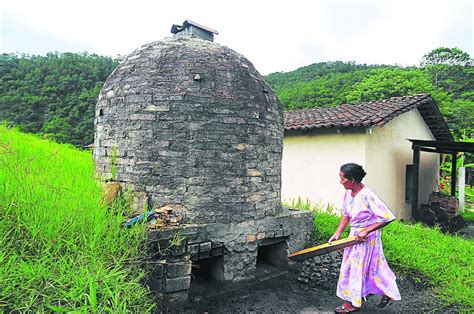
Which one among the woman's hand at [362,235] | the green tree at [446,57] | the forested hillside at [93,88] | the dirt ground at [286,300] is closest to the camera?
the woman's hand at [362,235]

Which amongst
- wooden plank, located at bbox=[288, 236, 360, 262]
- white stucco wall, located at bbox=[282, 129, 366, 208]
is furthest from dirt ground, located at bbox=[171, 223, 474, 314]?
white stucco wall, located at bbox=[282, 129, 366, 208]

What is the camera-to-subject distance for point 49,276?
2143 millimetres

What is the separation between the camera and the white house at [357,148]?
8.22m

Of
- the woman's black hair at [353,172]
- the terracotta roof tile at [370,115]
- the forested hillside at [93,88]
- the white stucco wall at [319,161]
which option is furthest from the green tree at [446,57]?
the woman's black hair at [353,172]

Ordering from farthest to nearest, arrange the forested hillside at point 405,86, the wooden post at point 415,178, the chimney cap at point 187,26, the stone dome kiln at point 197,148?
the forested hillside at point 405,86 → the wooden post at point 415,178 → the chimney cap at point 187,26 → the stone dome kiln at point 197,148

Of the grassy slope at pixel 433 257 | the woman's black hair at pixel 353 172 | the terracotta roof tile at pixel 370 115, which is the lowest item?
the grassy slope at pixel 433 257

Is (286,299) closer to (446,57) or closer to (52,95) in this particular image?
(52,95)

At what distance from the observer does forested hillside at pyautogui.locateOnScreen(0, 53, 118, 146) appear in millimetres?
14055

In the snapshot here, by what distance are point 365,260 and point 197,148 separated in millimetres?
2498

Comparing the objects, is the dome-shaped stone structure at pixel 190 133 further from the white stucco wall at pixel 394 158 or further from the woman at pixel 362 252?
the white stucco wall at pixel 394 158

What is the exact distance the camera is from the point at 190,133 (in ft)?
12.8

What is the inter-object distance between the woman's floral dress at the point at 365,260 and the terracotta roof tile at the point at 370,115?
192 inches

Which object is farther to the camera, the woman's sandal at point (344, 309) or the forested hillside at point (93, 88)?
the forested hillside at point (93, 88)

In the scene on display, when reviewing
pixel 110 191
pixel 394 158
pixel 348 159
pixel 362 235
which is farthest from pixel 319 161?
pixel 110 191
